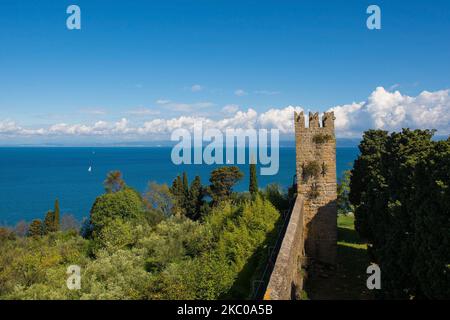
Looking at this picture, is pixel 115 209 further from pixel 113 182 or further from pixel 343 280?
pixel 113 182

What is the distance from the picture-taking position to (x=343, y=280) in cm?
1788

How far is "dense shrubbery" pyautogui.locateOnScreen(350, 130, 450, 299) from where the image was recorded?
33.9 feet

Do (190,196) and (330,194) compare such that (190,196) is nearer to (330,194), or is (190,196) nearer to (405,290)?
(330,194)

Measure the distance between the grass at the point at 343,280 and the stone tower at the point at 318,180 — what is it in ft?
3.90

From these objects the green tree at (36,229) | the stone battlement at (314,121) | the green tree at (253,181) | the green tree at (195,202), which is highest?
the stone battlement at (314,121)

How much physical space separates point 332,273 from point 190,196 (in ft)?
112

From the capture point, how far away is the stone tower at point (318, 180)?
1978 cm

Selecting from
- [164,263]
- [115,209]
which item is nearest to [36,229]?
[115,209]

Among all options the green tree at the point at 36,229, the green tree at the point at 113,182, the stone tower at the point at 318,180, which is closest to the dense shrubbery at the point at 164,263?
the stone tower at the point at 318,180

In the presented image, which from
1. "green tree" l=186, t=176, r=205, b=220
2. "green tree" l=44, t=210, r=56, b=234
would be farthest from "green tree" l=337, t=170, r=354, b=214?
"green tree" l=44, t=210, r=56, b=234

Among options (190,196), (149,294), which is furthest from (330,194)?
(190,196)

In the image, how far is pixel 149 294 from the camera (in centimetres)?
1243

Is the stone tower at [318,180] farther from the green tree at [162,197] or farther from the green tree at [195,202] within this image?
the green tree at [162,197]

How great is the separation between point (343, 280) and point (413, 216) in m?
6.59
